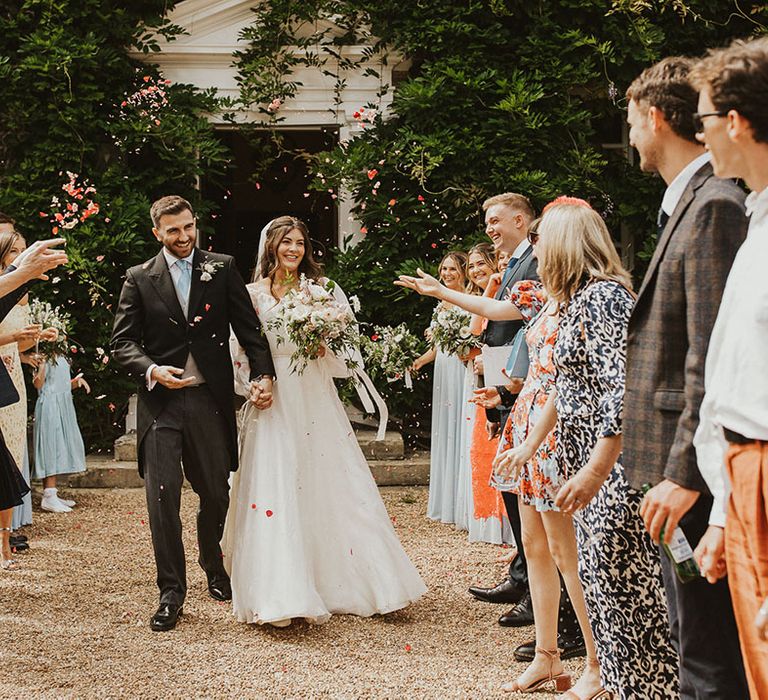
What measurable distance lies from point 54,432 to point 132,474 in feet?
3.47

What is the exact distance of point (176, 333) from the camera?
515cm

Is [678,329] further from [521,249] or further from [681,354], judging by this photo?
[521,249]

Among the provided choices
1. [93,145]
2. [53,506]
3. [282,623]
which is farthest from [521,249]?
[93,145]

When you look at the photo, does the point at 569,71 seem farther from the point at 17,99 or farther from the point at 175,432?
the point at 175,432

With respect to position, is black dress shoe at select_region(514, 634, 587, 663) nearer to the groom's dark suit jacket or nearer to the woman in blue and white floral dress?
the woman in blue and white floral dress

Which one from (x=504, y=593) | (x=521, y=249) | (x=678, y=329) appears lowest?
(x=504, y=593)

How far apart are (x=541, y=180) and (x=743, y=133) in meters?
7.25

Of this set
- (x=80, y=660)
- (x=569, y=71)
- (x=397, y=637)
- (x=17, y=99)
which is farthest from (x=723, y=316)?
(x=17, y=99)

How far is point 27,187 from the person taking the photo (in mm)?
9219

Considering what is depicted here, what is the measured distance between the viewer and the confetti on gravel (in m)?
4.05

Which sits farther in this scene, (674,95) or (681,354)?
(674,95)

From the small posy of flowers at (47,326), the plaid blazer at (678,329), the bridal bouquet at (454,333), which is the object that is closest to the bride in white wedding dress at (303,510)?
the bridal bouquet at (454,333)

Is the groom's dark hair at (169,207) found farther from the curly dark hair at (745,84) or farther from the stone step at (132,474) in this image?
the stone step at (132,474)

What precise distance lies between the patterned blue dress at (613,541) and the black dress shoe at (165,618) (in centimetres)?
242
